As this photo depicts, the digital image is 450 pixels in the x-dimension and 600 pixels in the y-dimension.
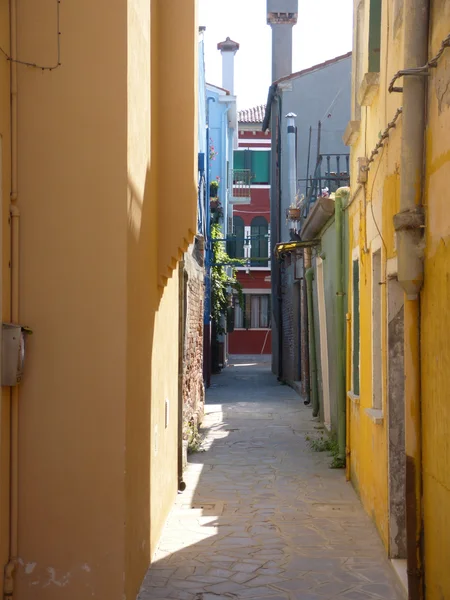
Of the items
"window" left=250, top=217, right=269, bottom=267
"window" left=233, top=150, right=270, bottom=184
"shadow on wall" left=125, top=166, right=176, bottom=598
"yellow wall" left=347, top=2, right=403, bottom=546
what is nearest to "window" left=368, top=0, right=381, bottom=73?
"yellow wall" left=347, top=2, right=403, bottom=546

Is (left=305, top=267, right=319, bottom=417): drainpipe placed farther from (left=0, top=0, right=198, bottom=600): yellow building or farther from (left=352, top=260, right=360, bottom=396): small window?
(left=0, top=0, right=198, bottom=600): yellow building

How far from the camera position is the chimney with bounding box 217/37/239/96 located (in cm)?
3303

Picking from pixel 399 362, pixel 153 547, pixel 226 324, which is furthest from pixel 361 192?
pixel 226 324

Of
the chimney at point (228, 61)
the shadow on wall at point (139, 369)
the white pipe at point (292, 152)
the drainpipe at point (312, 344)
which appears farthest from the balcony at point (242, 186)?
the shadow on wall at point (139, 369)

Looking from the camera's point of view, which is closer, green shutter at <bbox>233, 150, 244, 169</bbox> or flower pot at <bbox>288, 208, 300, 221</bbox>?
flower pot at <bbox>288, 208, 300, 221</bbox>

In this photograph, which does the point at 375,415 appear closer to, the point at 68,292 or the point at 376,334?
the point at 376,334

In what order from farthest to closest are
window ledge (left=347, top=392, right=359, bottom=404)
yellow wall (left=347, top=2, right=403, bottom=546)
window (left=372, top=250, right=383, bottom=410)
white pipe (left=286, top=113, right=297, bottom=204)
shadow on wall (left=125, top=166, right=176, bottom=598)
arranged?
white pipe (left=286, top=113, right=297, bottom=204), window ledge (left=347, top=392, right=359, bottom=404), window (left=372, top=250, right=383, bottom=410), yellow wall (left=347, top=2, right=403, bottom=546), shadow on wall (left=125, top=166, right=176, bottom=598)

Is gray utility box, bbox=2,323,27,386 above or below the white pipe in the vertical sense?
below

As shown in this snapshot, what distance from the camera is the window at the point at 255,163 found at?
35938 millimetres

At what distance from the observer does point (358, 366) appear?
9.17 meters

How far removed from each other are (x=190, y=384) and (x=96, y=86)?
7774mm

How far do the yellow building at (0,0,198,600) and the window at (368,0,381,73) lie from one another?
3465mm

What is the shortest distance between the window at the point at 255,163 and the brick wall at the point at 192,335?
70.6 feet

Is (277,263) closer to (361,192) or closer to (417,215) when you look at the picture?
(361,192)
